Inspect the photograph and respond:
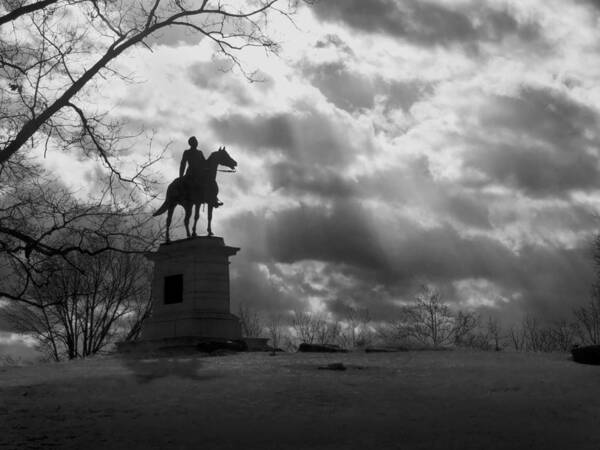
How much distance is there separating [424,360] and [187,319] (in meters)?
9.36

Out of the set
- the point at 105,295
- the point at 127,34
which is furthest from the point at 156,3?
the point at 105,295

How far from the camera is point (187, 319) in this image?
24.1m

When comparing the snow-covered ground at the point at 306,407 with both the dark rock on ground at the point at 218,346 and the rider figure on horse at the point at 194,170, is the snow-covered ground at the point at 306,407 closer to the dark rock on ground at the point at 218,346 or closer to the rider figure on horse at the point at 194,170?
the dark rock on ground at the point at 218,346

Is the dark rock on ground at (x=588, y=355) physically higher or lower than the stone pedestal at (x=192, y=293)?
lower

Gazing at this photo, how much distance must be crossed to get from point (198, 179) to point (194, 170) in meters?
0.35

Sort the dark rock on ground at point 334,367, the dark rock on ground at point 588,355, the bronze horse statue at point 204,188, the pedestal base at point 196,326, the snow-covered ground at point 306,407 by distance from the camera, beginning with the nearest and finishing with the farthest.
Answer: the snow-covered ground at point 306,407, the dark rock on ground at point 334,367, the dark rock on ground at point 588,355, the pedestal base at point 196,326, the bronze horse statue at point 204,188

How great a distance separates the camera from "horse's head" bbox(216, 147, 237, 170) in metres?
25.7

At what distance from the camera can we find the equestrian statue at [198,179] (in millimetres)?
25688

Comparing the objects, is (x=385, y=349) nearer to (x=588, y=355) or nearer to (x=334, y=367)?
(x=334, y=367)

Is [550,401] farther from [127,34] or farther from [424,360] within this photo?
[127,34]

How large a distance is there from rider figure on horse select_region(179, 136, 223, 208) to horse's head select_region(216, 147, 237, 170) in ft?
1.85

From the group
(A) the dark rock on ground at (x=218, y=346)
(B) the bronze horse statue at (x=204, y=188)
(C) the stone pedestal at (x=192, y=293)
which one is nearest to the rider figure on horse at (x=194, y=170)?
(B) the bronze horse statue at (x=204, y=188)

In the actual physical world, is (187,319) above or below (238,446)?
above

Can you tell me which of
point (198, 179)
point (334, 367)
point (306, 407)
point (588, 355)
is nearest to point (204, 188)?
point (198, 179)
